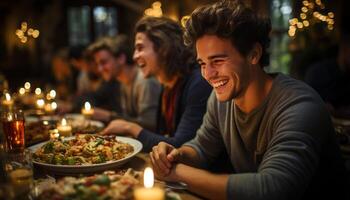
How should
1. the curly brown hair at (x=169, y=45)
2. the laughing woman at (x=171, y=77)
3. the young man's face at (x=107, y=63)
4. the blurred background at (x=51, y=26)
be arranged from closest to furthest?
the laughing woman at (x=171, y=77) → the curly brown hair at (x=169, y=45) → the young man's face at (x=107, y=63) → the blurred background at (x=51, y=26)

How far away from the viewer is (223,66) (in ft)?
6.55

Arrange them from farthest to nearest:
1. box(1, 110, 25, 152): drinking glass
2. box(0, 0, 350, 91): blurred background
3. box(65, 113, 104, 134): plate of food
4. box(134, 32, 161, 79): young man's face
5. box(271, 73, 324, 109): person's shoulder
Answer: box(0, 0, 350, 91): blurred background
box(134, 32, 161, 79): young man's face
box(65, 113, 104, 134): plate of food
box(1, 110, 25, 152): drinking glass
box(271, 73, 324, 109): person's shoulder

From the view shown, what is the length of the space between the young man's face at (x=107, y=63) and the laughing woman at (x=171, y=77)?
1313 mm

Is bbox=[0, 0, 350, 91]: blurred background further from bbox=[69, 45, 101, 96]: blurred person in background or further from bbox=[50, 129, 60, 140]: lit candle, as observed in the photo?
bbox=[50, 129, 60, 140]: lit candle

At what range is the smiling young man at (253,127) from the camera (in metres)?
1.68

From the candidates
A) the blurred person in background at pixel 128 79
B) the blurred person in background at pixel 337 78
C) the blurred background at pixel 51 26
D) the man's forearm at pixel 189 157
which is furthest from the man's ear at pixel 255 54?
the blurred background at pixel 51 26

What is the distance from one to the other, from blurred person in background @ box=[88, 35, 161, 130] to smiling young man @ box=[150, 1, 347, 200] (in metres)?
1.77

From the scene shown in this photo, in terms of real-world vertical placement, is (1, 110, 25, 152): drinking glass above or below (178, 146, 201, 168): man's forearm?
above

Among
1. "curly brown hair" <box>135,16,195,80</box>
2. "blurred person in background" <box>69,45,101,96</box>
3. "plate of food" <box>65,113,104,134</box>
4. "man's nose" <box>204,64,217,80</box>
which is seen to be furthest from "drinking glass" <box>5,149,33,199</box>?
"blurred person in background" <box>69,45,101,96</box>

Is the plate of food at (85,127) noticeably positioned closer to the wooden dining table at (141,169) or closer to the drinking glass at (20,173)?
the wooden dining table at (141,169)

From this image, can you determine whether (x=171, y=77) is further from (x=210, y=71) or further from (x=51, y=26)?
(x=51, y=26)

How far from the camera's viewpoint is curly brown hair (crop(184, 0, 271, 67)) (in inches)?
76.9

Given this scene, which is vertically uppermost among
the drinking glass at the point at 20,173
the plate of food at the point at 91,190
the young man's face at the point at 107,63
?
the young man's face at the point at 107,63

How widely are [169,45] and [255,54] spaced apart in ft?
4.29
